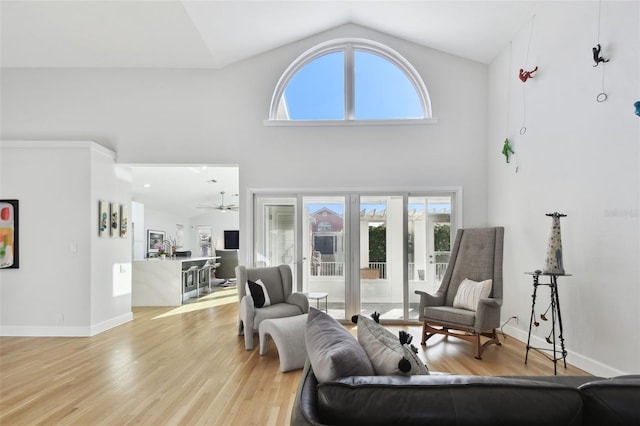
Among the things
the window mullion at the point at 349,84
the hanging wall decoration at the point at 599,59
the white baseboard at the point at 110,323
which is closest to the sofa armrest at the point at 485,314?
the hanging wall decoration at the point at 599,59

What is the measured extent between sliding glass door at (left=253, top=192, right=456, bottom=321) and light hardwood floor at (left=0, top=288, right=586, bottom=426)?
24.9 inches

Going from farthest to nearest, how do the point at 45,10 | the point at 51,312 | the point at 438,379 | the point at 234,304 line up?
the point at 234,304
the point at 51,312
the point at 45,10
the point at 438,379

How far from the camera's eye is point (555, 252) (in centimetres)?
328

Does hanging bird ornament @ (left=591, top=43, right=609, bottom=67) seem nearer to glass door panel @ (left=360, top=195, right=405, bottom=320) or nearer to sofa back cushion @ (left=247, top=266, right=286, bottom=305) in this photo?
glass door panel @ (left=360, top=195, right=405, bottom=320)

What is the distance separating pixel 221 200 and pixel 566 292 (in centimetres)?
1003

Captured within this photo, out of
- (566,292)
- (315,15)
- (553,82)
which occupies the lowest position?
(566,292)

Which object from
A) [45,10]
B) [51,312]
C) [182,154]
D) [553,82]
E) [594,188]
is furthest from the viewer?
[182,154]

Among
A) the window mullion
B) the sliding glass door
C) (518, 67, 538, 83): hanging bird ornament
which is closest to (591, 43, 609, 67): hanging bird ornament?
(518, 67, 538, 83): hanging bird ornament

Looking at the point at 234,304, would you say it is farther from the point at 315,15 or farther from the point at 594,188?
the point at 594,188

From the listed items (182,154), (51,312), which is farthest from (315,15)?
(51,312)

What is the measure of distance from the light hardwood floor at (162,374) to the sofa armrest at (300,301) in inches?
22.7

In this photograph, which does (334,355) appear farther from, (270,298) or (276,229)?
(276,229)

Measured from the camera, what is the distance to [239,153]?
5.30 meters

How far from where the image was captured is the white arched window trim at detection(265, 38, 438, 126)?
5262 millimetres
